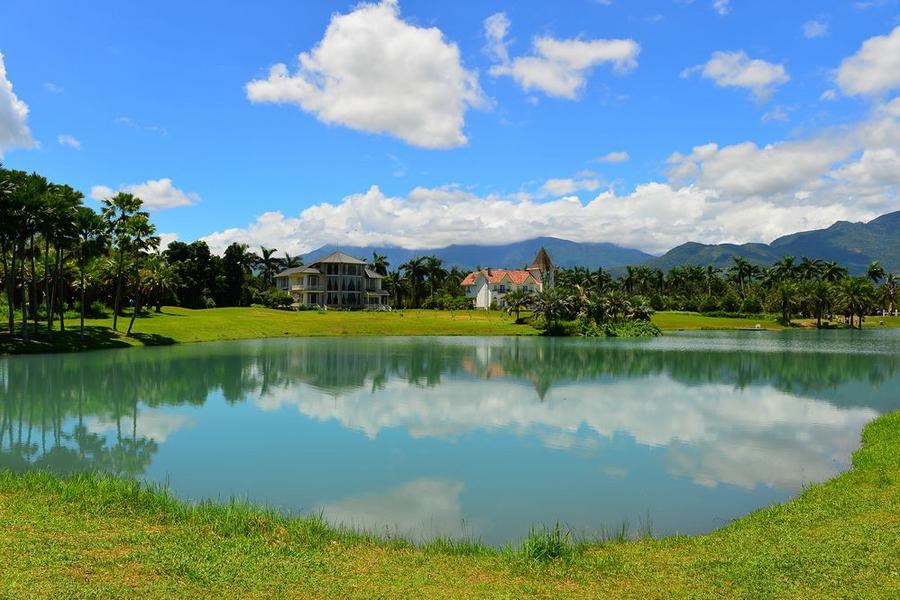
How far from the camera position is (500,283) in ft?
480

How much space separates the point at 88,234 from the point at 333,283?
64.9 meters

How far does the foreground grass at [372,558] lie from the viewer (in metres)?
8.80

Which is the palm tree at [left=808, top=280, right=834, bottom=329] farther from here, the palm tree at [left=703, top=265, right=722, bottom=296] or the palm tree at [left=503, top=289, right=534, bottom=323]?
the palm tree at [left=503, top=289, right=534, bottom=323]

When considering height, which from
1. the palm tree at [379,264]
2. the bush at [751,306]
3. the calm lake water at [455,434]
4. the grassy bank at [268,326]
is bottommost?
the calm lake water at [455,434]

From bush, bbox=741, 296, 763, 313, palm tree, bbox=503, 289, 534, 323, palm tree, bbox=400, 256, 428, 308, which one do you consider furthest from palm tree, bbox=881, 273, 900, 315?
palm tree, bbox=400, 256, 428, 308

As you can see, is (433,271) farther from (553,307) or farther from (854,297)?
(854,297)

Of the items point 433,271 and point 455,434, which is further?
point 433,271

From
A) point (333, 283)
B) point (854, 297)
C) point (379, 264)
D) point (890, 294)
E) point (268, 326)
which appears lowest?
point (268, 326)


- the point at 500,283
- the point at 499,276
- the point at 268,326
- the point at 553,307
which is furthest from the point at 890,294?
the point at 268,326

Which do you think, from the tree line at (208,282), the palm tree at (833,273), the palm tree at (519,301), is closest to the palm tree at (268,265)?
the tree line at (208,282)

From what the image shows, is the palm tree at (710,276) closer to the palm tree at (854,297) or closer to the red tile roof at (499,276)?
the red tile roof at (499,276)

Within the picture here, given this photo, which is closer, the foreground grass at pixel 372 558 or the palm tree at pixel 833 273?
the foreground grass at pixel 372 558

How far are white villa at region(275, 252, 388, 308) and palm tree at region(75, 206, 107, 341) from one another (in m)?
59.0

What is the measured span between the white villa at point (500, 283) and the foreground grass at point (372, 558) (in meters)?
125
